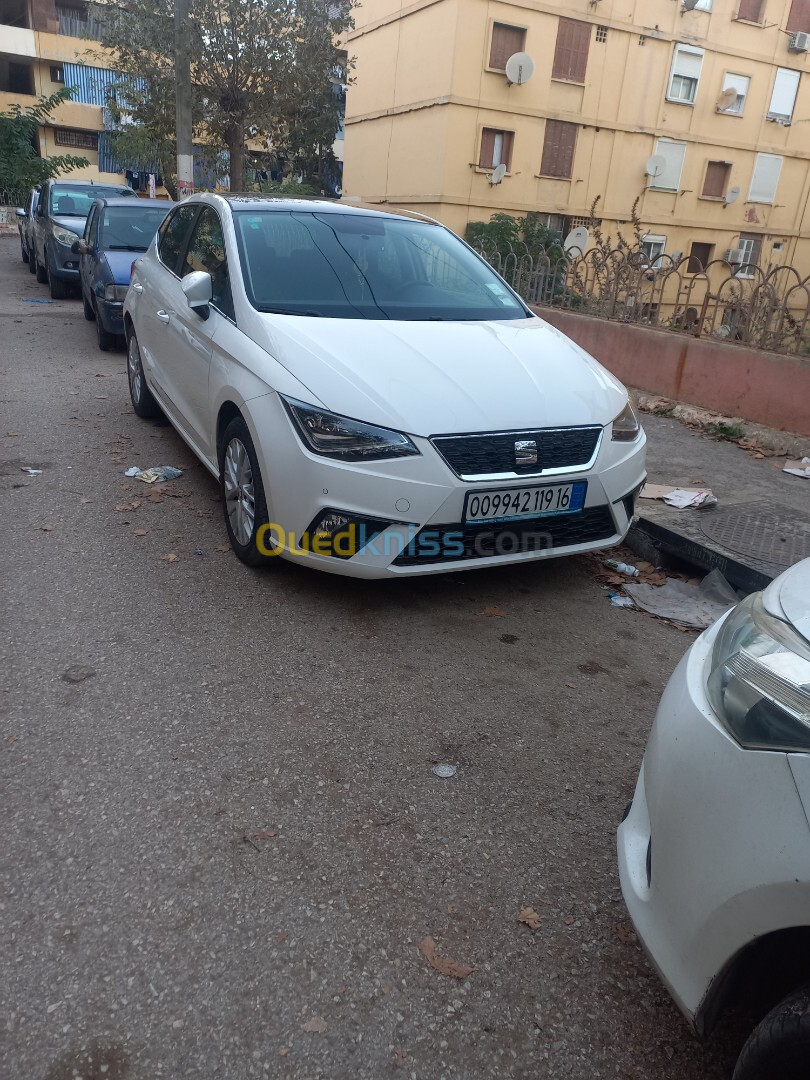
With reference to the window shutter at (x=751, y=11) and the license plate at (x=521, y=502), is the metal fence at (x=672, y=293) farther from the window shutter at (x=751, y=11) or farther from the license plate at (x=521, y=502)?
the window shutter at (x=751, y=11)

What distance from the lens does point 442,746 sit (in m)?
2.89

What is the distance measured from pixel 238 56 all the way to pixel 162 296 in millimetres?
11951

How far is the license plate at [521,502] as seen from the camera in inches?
136

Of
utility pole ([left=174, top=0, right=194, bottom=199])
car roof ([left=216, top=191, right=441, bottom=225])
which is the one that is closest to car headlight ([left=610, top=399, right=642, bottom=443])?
car roof ([left=216, top=191, right=441, bottom=225])

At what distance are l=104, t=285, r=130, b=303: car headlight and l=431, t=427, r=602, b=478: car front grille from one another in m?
6.85

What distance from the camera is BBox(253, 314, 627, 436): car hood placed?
3443 millimetres

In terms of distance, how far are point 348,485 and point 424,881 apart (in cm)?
164

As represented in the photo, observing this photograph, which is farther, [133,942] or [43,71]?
[43,71]

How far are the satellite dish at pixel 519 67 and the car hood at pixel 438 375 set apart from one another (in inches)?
837

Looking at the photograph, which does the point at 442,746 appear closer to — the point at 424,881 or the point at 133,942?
the point at 424,881

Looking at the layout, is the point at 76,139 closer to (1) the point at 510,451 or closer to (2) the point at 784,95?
(2) the point at 784,95

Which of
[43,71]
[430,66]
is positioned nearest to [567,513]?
[430,66]

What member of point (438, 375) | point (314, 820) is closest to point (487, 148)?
point (438, 375)

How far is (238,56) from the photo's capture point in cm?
1484
